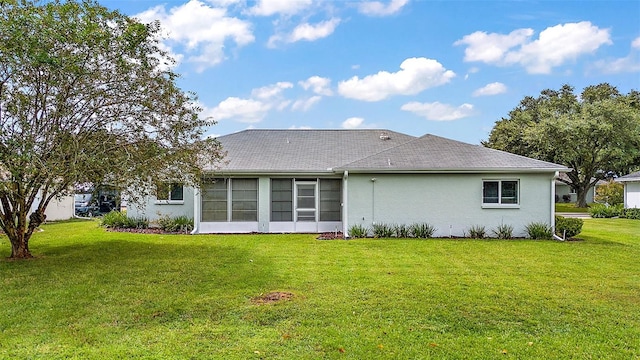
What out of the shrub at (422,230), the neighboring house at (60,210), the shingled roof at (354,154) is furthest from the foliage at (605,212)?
the neighboring house at (60,210)

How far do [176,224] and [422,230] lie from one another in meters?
9.45

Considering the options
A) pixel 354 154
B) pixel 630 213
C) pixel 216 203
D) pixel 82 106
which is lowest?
pixel 630 213

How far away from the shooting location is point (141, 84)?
9297mm

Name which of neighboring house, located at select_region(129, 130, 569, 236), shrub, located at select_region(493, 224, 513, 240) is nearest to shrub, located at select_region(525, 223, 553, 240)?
neighboring house, located at select_region(129, 130, 569, 236)

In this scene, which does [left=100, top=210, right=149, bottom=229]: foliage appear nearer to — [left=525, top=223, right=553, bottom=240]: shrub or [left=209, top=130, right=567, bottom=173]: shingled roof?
[left=209, top=130, right=567, bottom=173]: shingled roof

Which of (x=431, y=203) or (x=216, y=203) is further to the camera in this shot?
(x=216, y=203)

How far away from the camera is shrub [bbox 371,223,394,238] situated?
46.0 feet

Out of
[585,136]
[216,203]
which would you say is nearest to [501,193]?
[216,203]

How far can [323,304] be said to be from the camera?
20.1 ft

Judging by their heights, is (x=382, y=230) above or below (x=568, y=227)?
below

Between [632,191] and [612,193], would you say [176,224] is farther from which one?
[612,193]

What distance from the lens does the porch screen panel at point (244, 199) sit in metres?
15.5

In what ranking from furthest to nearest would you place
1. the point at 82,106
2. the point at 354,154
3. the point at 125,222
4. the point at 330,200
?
the point at 354,154 < the point at 125,222 < the point at 330,200 < the point at 82,106

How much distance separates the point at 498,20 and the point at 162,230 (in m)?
16.3
